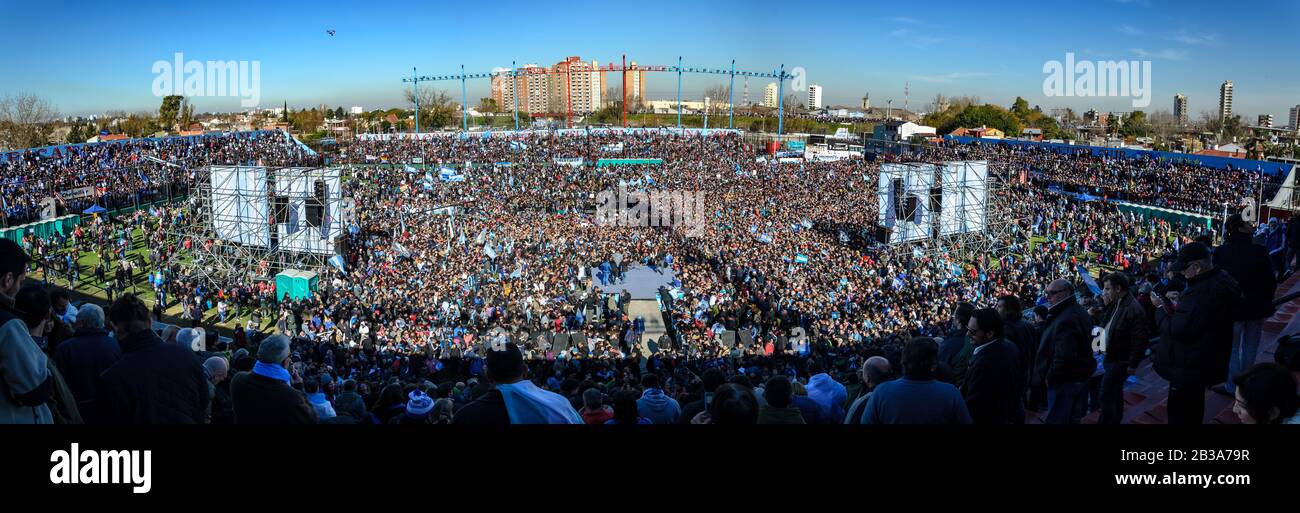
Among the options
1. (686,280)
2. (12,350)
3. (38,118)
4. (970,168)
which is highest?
(38,118)

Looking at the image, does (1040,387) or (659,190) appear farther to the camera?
(659,190)

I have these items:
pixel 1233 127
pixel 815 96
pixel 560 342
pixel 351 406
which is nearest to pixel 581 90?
pixel 815 96

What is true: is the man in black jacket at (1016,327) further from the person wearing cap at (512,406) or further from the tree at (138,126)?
the tree at (138,126)

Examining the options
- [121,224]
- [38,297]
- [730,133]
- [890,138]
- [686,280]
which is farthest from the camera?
[890,138]

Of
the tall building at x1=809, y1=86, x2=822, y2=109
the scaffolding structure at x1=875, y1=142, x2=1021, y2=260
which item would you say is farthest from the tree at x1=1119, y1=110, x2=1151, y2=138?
the tall building at x1=809, y1=86, x2=822, y2=109

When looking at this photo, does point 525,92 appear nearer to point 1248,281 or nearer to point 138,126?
point 138,126
